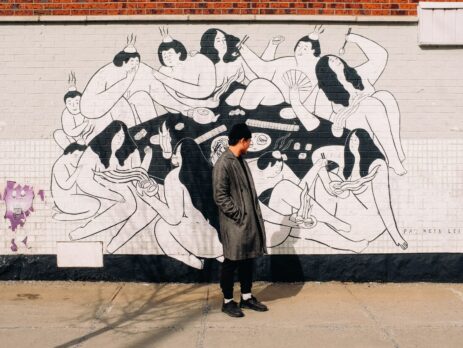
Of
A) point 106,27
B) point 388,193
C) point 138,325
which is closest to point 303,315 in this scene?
point 138,325

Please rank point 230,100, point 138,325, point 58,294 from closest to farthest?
point 138,325 → point 58,294 → point 230,100

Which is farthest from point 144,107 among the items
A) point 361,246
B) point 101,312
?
point 361,246

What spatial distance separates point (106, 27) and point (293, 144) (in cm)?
255

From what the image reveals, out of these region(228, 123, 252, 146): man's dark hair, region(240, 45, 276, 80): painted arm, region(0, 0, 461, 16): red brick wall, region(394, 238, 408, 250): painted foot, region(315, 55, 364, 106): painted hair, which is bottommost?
region(394, 238, 408, 250): painted foot

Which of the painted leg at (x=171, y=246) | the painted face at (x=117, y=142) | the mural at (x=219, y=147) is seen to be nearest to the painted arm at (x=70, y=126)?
the mural at (x=219, y=147)

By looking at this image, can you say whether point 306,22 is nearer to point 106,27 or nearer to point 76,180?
point 106,27

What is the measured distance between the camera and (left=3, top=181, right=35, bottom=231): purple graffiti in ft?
22.1

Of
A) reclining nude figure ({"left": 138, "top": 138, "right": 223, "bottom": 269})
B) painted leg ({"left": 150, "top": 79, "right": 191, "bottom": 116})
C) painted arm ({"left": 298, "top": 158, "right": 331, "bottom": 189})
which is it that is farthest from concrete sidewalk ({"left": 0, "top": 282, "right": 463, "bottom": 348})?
painted leg ({"left": 150, "top": 79, "right": 191, "bottom": 116})

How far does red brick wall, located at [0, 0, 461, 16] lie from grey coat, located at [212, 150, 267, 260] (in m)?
2.03

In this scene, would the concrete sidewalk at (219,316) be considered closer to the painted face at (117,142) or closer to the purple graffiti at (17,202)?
the purple graffiti at (17,202)

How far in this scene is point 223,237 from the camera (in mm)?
5574

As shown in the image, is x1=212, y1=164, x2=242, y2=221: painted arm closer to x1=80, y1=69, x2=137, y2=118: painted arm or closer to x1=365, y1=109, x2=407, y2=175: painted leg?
x1=80, y1=69, x2=137, y2=118: painted arm

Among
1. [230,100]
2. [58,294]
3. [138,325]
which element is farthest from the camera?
[230,100]

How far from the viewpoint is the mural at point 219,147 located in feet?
22.1
